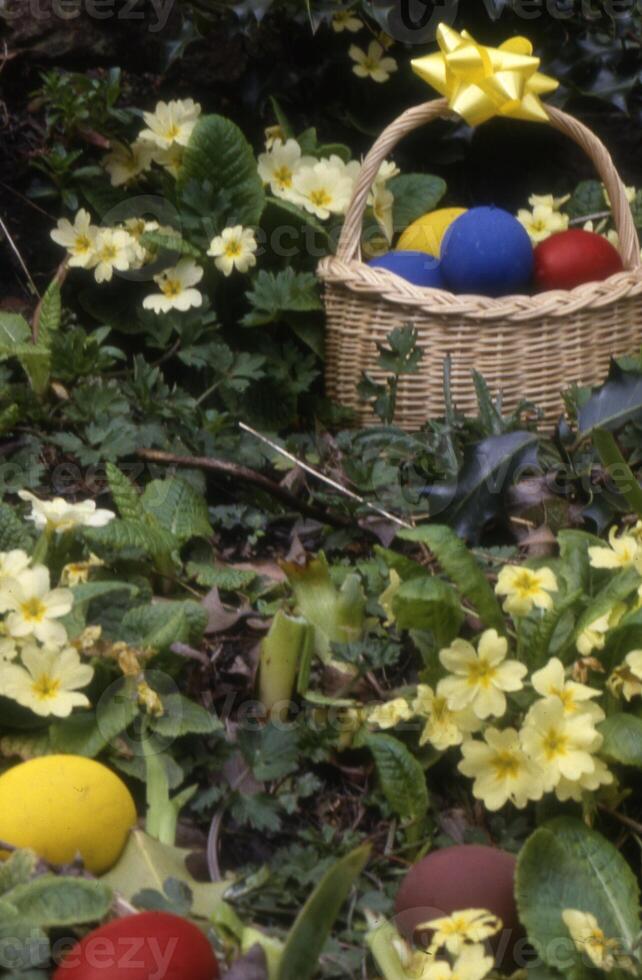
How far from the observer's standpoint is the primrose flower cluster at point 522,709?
109 cm

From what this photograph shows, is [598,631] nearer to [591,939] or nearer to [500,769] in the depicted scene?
[500,769]

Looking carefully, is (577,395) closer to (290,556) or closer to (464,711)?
(290,556)

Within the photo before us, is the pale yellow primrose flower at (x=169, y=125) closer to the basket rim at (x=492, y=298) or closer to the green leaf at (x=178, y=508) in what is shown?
the basket rim at (x=492, y=298)

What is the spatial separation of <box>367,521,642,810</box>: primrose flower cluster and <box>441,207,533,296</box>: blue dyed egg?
3.06 feet

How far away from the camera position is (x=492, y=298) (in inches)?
81.1

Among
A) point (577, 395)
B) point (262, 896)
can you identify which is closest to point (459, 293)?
point (577, 395)

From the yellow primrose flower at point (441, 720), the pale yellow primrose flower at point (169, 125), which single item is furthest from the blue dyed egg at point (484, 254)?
the yellow primrose flower at point (441, 720)

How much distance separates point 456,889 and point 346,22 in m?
2.03

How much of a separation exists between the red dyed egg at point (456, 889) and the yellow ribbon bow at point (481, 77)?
141 cm

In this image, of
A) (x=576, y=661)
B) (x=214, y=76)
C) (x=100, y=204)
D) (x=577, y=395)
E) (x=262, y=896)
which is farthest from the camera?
(x=214, y=76)

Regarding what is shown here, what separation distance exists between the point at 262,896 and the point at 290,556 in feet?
1.94

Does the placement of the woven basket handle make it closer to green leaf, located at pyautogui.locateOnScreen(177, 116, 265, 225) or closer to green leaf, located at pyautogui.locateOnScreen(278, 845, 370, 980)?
green leaf, located at pyautogui.locateOnScreen(177, 116, 265, 225)

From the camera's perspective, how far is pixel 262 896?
3.62 ft

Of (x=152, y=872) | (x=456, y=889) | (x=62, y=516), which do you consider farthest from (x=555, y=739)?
(x=62, y=516)
